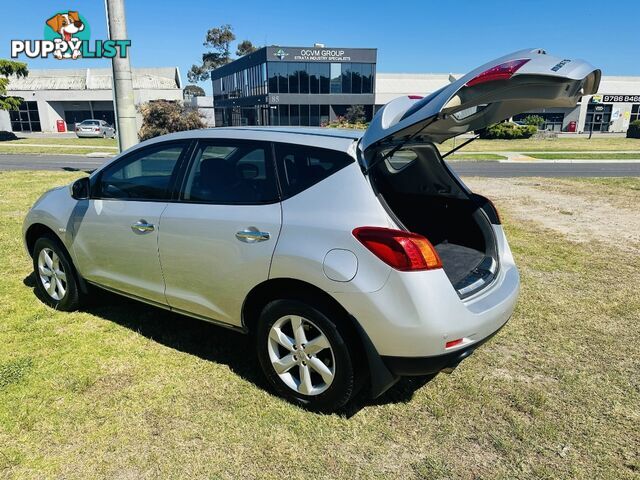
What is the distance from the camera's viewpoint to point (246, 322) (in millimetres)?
3260

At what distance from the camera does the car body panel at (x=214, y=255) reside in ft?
9.86

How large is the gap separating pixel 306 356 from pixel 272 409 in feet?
1.43

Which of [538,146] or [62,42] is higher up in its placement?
[62,42]

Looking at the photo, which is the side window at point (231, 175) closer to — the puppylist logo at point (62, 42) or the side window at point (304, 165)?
the side window at point (304, 165)

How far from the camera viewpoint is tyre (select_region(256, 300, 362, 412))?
110 inches

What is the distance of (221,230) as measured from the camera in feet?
10.3

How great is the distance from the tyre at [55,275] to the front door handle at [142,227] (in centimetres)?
107

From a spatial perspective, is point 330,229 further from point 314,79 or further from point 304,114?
point 314,79

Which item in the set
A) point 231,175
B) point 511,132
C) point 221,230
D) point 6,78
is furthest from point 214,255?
point 6,78

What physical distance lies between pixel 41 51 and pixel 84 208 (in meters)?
26.3

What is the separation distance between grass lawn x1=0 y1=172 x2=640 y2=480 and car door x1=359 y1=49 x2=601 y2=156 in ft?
5.36

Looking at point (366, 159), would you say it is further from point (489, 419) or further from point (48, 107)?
point (48, 107)

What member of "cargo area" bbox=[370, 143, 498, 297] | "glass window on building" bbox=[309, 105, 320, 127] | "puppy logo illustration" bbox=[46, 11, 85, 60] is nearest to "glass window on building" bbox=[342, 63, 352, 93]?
"glass window on building" bbox=[309, 105, 320, 127]

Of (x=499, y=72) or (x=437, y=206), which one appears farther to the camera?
(x=437, y=206)
